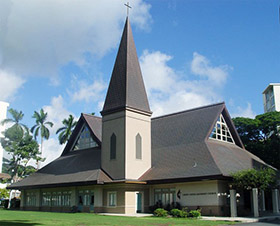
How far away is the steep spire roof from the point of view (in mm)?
30984

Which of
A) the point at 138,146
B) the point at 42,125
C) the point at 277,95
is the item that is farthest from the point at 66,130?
the point at 277,95

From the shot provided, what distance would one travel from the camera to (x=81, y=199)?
31984 millimetres

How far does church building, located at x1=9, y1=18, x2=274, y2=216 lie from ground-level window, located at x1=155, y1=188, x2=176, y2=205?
79 mm

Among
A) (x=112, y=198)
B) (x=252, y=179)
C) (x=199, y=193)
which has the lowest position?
(x=112, y=198)

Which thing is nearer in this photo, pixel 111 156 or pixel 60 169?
pixel 111 156

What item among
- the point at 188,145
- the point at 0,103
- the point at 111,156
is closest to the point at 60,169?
the point at 111,156

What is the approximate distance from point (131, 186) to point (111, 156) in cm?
316

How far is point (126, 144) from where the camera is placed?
29.4m

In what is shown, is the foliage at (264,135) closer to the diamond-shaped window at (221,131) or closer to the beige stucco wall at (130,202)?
the diamond-shaped window at (221,131)

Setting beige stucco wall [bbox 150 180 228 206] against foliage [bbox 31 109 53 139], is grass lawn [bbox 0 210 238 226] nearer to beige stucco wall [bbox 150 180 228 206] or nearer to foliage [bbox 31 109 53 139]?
beige stucco wall [bbox 150 180 228 206]

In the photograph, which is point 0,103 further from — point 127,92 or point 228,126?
point 228,126

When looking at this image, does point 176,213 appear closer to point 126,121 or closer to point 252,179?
point 252,179

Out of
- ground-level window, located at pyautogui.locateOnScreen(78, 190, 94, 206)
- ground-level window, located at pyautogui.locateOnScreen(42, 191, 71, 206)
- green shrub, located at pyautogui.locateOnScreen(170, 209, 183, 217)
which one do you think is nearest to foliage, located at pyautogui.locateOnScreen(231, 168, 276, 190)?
green shrub, located at pyautogui.locateOnScreen(170, 209, 183, 217)

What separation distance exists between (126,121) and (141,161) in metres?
3.72
